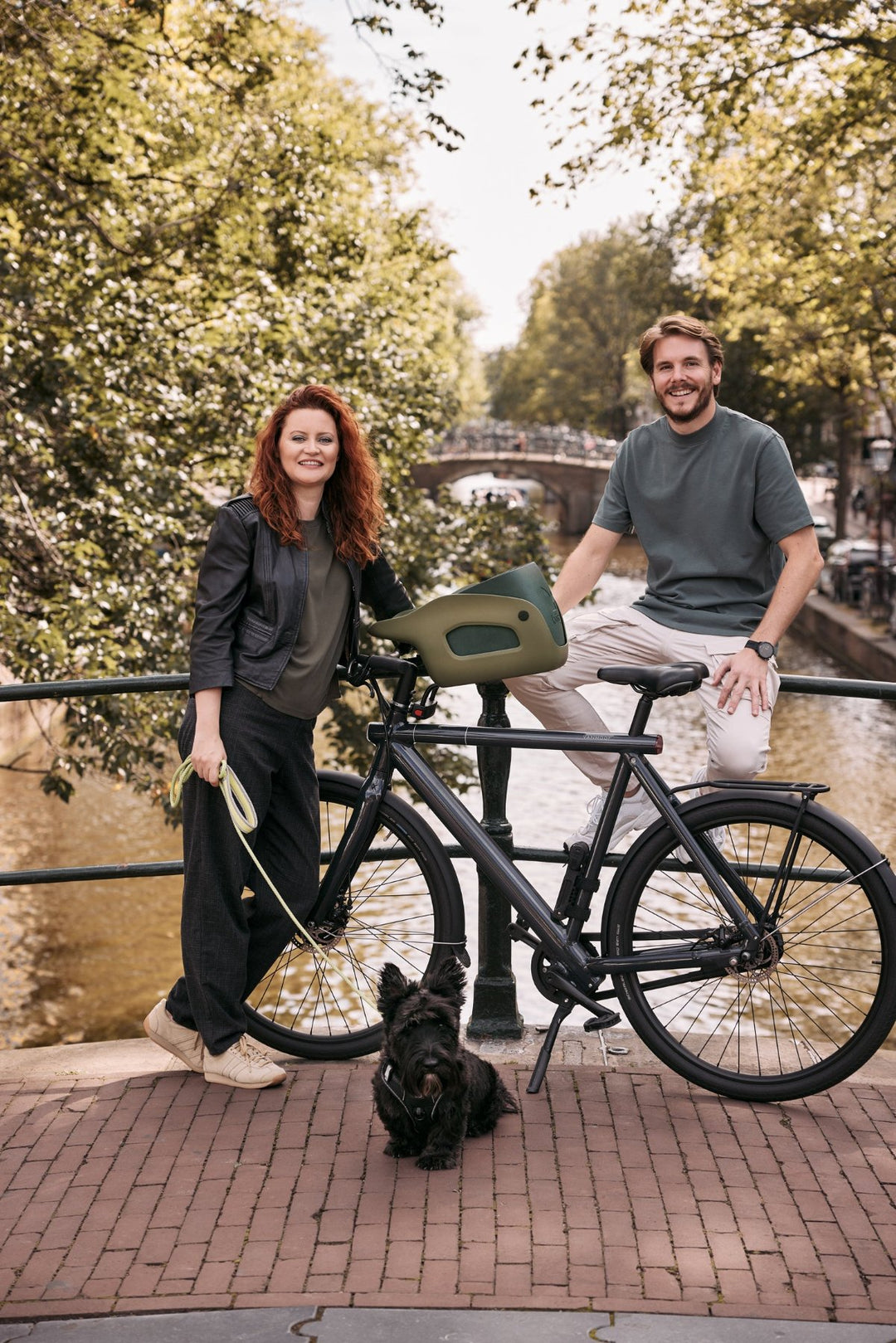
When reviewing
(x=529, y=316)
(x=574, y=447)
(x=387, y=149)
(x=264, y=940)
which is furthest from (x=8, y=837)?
(x=529, y=316)

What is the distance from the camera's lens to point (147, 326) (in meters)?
10.2

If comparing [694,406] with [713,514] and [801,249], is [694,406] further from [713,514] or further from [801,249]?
[801,249]

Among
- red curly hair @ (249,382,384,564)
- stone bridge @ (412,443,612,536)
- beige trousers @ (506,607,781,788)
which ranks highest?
red curly hair @ (249,382,384,564)

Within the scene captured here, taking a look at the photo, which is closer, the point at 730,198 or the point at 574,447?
the point at 730,198

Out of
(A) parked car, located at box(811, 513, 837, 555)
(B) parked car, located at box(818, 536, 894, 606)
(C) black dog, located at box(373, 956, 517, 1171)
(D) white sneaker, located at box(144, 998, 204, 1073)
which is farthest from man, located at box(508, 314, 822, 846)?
(A) parked car, located at box(811, 513, 837, 555)

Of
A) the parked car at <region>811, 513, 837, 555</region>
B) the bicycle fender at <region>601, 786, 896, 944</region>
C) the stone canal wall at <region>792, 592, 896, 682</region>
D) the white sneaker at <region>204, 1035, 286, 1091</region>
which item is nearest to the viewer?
the bicycle fender at <region>601, 786, 896, 944</region>

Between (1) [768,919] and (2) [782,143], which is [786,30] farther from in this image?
(1) [768,919]

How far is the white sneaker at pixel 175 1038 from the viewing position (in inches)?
148

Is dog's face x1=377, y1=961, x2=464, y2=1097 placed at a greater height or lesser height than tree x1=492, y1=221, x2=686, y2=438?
lesser

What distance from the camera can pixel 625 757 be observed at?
11.8 feet

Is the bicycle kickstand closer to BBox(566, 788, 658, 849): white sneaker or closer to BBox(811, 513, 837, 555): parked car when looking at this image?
BBox(566, 788, 658, 849): white sneaker

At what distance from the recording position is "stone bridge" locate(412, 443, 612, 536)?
58.0m

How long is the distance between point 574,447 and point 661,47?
4872 cm

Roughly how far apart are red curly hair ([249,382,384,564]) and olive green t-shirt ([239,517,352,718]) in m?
0.04
